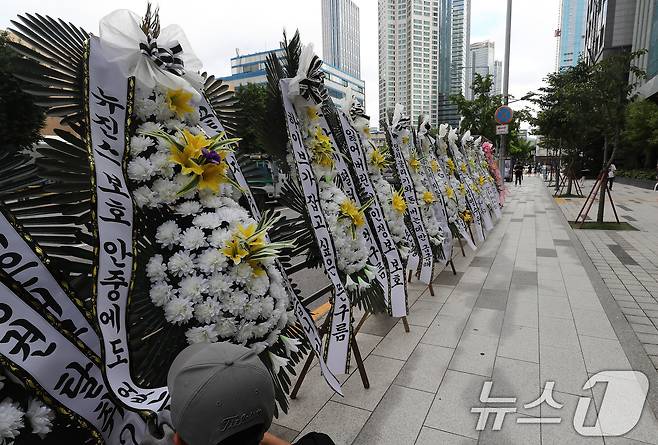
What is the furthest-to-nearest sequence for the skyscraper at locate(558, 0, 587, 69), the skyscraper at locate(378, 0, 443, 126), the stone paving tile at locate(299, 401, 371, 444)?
the skyscraper at locate(558, 0, 587, 69) → the skyscraper at locate(378, 0, 443, 126) → the stone paving tile at locate(299, 401, 371, 444)

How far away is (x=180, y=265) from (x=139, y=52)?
975 mm

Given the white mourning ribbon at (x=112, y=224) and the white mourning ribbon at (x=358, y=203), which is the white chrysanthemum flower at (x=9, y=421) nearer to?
the white mourning ribbon at (x=112, y=224)

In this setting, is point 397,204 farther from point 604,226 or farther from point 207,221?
point 604,226

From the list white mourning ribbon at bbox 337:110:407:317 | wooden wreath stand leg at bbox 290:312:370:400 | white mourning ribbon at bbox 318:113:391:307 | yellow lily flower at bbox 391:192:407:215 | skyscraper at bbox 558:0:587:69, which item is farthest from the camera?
skyscraper at bbox 558:0:587:69

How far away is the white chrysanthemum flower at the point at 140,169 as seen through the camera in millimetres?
1685

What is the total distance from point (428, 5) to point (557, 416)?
27722 millimetres

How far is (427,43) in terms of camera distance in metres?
26.4

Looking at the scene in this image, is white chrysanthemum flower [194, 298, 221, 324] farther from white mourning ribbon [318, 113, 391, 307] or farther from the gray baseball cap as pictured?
white mourning ribbon [318, 113, 391, 307]

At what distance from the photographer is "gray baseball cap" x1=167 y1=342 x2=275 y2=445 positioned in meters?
0.96

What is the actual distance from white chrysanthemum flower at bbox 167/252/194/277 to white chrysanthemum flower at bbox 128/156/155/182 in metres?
0.37

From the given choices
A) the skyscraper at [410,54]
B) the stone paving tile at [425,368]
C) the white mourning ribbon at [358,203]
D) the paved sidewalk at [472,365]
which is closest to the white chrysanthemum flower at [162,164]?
the white mourning ribbon at [358,203]

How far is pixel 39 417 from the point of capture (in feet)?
3.99

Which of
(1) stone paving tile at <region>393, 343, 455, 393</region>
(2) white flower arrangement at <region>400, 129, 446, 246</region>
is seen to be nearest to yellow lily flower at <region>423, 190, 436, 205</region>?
(2) white flower arrangement at <region>400, 129, 446, 246</region>

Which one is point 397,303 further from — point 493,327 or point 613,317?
point 613,317
